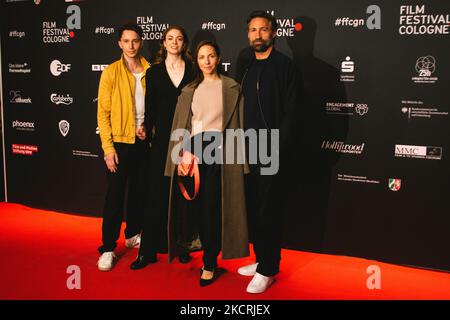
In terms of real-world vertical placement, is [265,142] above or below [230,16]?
below

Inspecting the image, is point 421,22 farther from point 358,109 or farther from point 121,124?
point 121,124

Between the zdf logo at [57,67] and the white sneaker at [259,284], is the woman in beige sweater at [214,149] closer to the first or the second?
the white sneaker at [259,284]

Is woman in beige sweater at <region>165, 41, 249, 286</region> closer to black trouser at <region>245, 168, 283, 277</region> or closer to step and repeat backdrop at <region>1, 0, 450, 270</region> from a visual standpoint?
black trouser at <region>245, 168, 283, 277</region>

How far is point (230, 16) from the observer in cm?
382

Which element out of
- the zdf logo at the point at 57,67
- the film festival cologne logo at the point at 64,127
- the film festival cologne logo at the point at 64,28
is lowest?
the film festival cologne logo at the point at 64,127

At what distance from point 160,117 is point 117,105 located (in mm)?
343

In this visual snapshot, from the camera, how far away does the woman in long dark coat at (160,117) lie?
10.3 feet

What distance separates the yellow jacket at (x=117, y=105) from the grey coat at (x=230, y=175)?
16.6 inches

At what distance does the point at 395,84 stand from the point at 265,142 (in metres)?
1.21

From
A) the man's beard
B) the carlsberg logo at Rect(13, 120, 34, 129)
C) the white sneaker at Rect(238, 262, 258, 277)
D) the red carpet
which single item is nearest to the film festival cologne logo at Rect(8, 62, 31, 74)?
the carlsberg logo at Rect(13, 120, 34, 129)

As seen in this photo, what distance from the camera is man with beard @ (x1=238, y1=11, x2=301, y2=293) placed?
9.43 feet

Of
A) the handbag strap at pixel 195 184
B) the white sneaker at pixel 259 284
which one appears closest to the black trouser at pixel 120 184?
the handbag strap at pixel 195 184

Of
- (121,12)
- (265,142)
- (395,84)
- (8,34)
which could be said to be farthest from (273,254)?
(8,34)

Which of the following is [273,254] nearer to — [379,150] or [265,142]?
[265,142]
